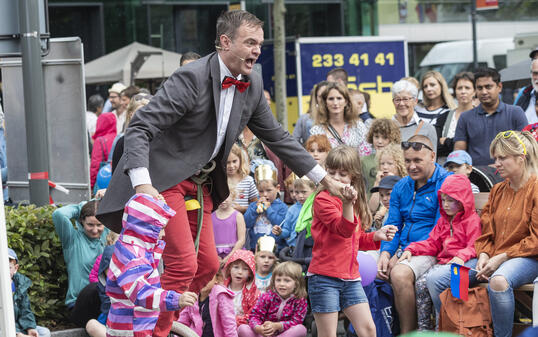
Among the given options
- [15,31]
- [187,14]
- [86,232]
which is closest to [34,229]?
[86,232]

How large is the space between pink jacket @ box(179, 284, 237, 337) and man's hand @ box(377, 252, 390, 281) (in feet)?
4.01

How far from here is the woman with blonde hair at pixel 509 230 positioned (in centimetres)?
644

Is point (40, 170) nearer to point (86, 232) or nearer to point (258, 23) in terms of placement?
point (86, 232)

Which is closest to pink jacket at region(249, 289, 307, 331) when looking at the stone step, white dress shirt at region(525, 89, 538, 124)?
the stone step

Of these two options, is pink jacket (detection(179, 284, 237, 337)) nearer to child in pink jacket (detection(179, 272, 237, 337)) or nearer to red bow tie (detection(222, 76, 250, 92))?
child in pink jacket (detection(179, 272, 237, 337))

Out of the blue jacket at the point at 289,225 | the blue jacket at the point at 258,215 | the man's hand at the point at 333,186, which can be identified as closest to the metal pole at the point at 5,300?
the man's hand at the point at 333,186

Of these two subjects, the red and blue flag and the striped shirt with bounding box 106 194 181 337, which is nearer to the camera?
the striped shirt with bounding box 106 194 181 337

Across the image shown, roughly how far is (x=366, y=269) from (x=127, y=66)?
475 inches

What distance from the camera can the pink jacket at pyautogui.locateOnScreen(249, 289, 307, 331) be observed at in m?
7.53

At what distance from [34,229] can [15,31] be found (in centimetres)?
181

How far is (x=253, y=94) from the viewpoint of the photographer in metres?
5.51

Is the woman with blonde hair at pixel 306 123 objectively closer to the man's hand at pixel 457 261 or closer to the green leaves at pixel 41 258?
the green leaves at pixel 41 258

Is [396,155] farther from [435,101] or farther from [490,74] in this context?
[435,101]

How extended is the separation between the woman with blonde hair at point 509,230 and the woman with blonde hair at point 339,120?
8.64 ft
